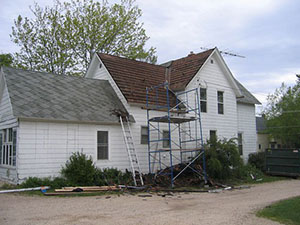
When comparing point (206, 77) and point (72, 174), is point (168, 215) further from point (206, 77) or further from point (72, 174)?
point (206, 77)

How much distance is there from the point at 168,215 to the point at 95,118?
7704 mm

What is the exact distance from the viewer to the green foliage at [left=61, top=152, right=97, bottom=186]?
44.4 ft

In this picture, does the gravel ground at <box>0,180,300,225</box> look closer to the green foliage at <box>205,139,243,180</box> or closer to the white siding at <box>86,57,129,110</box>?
the green foliage at <box>205,139,243,180</box>

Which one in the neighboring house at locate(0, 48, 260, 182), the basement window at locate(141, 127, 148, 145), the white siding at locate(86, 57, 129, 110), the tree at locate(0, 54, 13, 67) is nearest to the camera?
the neighboring house at locate(0, 48, 260, 182)

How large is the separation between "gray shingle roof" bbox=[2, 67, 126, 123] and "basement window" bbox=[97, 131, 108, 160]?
2.42ft

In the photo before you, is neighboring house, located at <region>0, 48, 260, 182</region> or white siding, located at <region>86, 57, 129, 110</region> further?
white siding, located at <region>86, 57, 129, 110</region>

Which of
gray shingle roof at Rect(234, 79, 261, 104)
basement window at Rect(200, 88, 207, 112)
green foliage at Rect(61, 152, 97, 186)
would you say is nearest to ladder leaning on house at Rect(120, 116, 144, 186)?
green foliage at Rect(61, 152, 97, 186)

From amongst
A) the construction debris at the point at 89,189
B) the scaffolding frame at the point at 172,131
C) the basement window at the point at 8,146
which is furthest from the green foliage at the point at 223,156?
the basement window at the point at 8,146

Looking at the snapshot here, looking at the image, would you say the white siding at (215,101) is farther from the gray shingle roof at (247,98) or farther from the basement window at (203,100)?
the gray shingle roof at (247,98)

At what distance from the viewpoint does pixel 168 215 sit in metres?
8.46

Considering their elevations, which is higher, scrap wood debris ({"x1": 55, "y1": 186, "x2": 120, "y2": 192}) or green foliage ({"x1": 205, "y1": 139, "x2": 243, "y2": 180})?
green foliage ({"x1": 205, "y1": 139, "x2": 243, "y2": 180})

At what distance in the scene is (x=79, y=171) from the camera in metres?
13.5

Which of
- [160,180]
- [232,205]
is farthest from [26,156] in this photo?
[232,205]

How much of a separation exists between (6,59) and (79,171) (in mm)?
23146
